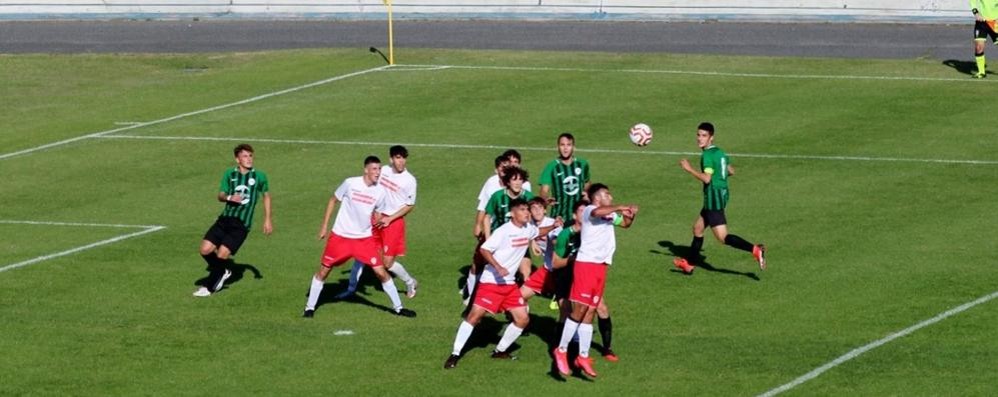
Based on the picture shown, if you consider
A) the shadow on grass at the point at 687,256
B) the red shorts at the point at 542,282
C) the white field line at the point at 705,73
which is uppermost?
the white field line at the point at 705,73

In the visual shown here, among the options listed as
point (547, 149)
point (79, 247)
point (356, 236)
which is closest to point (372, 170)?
point (356, 236)

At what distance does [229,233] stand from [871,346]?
9.06 metres

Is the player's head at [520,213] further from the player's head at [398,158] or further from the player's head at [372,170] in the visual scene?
the player's head at [398,158]

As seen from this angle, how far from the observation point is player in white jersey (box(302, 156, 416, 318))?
2264 cm

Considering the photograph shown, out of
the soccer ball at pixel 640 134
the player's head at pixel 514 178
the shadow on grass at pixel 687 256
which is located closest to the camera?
the player's head at pixel 514 178

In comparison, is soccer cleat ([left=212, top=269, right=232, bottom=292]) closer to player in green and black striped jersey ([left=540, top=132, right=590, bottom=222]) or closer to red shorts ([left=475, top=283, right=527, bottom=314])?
player in green and black striped jersey ([left=540, top=132, right=590, bottom=222])

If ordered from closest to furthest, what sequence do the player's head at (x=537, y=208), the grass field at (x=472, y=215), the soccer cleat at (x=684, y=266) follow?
the player's head at (x=537, y=208)
the grass field at (x=472, y=215)
the soccer cleat at (x=684, y=266)

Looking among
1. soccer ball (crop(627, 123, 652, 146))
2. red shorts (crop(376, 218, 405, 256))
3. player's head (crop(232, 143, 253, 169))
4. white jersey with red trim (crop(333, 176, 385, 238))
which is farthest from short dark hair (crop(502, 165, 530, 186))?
player's head (crop(232, 143, 253, 169))

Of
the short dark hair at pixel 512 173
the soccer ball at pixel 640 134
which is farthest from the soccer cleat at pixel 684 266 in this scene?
the short dark hair at pixel 512 173

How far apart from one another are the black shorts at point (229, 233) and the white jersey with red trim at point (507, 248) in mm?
5488

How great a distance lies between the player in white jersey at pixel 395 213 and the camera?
78.4 feet

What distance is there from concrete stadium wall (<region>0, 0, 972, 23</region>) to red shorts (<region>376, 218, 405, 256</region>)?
31.4 meters

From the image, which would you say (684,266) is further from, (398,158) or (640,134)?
(398,158)

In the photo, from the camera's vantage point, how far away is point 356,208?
22656 mm
